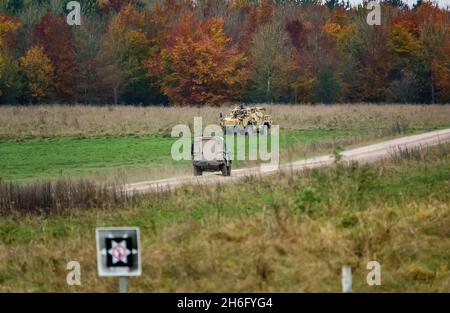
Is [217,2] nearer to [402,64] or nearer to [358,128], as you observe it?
[402,64]

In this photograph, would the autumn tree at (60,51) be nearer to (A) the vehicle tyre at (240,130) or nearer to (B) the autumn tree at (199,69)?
(B) the autumn tree at (199,69)

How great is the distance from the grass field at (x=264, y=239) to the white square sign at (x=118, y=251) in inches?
85.8

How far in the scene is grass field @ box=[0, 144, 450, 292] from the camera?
12.3m

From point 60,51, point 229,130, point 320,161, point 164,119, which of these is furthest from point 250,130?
point 60,51

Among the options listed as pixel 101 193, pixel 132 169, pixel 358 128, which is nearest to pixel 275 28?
pixel 358 128

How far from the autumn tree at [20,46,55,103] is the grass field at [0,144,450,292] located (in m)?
53.3

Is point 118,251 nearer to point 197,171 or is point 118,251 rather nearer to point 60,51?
point 197,171

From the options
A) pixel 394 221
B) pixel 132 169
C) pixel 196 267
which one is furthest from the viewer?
pixel 132 169

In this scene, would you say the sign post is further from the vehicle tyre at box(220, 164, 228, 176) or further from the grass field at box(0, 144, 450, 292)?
the vehicle tyre at box(220, 164, 228, 176)

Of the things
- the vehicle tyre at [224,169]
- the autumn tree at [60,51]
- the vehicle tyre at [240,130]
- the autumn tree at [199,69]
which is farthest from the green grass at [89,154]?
the autumn tree at [60,51]

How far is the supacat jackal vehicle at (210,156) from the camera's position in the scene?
27.8 meters
